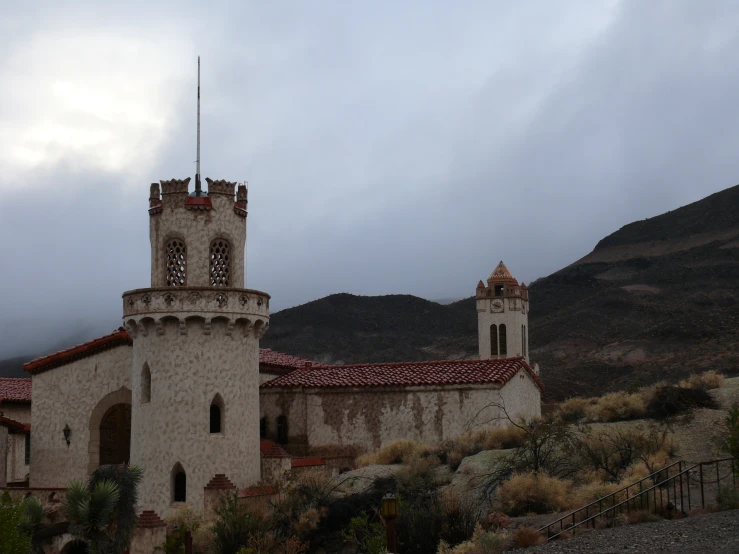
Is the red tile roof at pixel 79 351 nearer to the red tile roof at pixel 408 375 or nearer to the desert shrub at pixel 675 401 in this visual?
the red tile roof at pixel 408 375

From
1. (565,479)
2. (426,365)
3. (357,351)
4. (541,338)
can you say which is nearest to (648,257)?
(541,338)

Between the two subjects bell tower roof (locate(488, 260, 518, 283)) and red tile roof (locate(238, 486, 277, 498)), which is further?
bell tower roof (locate(488, 260, 518, 283))

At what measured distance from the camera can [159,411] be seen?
24.6 m

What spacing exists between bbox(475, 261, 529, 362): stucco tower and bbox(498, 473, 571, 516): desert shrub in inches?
949

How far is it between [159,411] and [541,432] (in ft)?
35.2

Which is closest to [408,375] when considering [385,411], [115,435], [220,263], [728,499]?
[385,411]

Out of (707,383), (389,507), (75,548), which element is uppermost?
(707,383)

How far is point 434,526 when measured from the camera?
64.5ft

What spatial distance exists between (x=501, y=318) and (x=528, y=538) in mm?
29000

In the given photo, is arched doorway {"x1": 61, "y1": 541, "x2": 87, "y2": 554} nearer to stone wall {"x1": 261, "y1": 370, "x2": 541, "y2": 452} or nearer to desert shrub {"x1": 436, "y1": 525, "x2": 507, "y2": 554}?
stone wall {"x1": 261, "y1": 370, "x2": 541, "y2": 452}

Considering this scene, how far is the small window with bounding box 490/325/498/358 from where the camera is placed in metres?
45.9

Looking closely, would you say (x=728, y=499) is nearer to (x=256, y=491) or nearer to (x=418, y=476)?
(x=418, y=476)

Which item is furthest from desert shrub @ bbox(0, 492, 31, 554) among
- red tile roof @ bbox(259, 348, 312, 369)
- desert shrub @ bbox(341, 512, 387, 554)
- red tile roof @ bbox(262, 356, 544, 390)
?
red tile roof @ bbox(259, 348, 312, 369)

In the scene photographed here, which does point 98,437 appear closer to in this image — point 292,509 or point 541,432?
point 292,509
